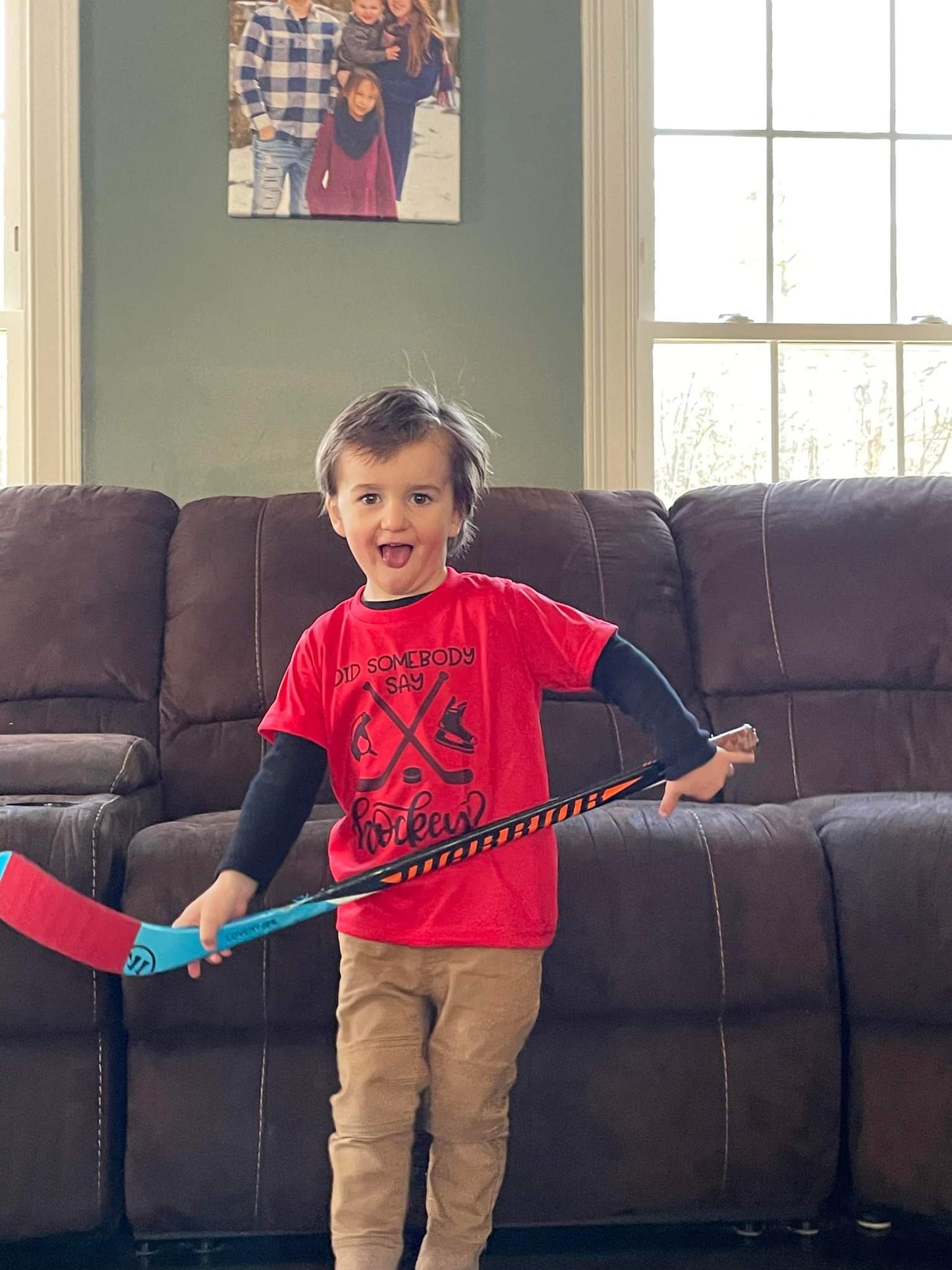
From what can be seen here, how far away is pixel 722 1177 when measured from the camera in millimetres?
1528

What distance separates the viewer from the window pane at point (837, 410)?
10.1ft

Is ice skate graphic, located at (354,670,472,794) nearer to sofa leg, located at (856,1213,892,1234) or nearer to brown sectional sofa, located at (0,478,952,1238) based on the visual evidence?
brown sectional sofa, located at (0,478,952,1238)

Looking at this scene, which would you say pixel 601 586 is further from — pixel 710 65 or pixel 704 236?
pixel 710 65

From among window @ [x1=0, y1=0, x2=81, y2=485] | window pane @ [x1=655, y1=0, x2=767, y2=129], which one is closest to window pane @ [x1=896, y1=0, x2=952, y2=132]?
window pane @ [x1=655, y1=0, x2=767, y2=129]

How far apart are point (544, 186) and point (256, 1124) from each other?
2.20 metres

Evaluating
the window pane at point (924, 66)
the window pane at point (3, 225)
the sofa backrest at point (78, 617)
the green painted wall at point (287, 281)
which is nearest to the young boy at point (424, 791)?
the sofa backrest at point (78, 617)

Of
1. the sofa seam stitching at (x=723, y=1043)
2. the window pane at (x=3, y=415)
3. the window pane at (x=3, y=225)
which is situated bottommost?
the sofa seam stitching at (x=723, y=1043)

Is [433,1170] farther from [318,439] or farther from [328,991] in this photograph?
[318,439]

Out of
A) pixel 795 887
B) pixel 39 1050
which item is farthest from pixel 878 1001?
pixel 39 1050

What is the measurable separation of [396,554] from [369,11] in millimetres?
1984

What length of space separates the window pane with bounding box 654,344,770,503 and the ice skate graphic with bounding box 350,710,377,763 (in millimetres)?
1813

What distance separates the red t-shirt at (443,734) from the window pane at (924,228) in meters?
2.10

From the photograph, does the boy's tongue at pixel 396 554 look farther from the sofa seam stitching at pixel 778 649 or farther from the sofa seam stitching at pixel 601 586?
the sofa seam stitching at pixel 778 649

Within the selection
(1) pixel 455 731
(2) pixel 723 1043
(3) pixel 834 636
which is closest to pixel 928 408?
(3) pixel 834 636
